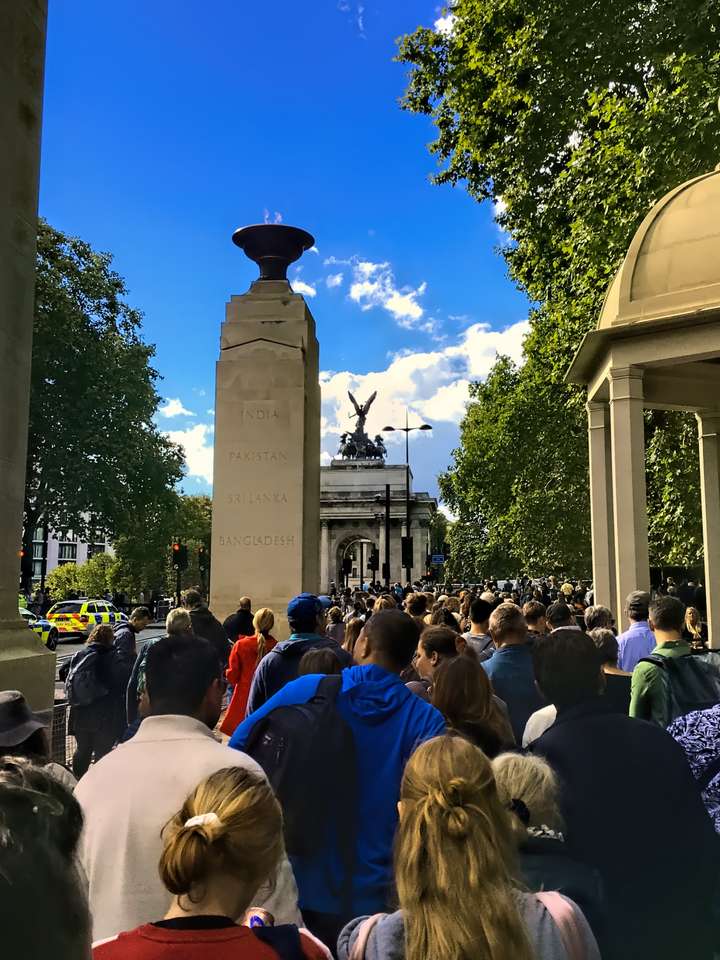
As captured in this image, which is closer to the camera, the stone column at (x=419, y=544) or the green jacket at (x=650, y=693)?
the green jacket at (x=650, y=693)

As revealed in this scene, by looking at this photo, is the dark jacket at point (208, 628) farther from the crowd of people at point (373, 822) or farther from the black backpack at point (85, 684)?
the crowd of people at point (373, 822)

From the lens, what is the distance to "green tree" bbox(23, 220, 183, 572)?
33.8 metres

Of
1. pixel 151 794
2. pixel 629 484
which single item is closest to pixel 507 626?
pixel 151 794

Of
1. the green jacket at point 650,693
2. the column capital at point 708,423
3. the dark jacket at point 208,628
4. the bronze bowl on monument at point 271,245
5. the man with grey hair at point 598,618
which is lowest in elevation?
the green jacket at point 650,693

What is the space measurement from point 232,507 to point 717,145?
10812 millimetres

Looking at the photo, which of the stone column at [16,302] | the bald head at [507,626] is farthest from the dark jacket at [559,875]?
the stone column at [16,302]

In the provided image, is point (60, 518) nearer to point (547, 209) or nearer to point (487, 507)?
point (487, 507)

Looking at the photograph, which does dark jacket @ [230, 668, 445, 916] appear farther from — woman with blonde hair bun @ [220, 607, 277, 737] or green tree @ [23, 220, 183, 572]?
green tree @ [23, 220, 183, 572]

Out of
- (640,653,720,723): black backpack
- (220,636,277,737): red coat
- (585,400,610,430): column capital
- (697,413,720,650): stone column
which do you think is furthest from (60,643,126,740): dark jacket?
(697,413,720,650): stone column

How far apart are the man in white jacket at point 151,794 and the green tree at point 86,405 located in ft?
107

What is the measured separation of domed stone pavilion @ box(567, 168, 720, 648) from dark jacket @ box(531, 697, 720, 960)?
26.0 ft

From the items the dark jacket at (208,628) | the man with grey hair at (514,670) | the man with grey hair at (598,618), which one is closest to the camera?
the man with grey hair at (514,670)

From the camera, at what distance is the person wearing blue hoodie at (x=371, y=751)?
3193mm

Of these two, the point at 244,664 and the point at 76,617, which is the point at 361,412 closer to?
the point at 76,617
